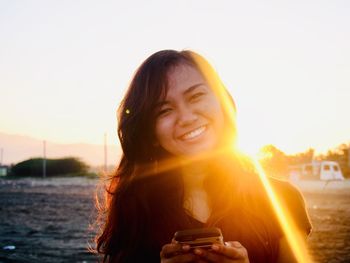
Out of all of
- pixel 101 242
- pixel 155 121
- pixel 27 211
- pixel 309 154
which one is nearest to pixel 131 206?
pixel 101 242

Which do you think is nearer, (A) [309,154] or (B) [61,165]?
(A) [309,154]

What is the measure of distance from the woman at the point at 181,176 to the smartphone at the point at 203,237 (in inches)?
20.8

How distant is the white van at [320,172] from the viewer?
117 feet

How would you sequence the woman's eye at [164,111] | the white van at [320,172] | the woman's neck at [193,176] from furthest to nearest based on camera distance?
the white van at [320,172], the woman's neck at [193,176], the woman's eye at [164,111]

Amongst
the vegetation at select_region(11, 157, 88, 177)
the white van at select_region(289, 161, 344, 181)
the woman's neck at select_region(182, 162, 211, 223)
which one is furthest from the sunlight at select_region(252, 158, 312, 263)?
the vegetation at select_region(11, 157, 88, 177)

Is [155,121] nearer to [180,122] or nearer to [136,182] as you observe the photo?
[180,122]

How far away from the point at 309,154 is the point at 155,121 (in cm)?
5673

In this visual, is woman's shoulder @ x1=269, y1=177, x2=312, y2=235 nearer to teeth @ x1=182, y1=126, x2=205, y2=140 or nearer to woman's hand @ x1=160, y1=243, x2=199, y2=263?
teeth @ x1=182, y1=126, x2=205, y2=140

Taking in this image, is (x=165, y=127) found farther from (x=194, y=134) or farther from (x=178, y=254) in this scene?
(x=178, y=254)

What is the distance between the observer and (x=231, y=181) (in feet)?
8.93

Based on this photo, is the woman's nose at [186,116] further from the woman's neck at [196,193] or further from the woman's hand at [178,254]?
the woman's hand at [178,254]

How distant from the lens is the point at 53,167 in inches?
2847

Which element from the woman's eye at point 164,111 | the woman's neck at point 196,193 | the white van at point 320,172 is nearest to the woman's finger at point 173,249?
the woman's neck at point 196,193

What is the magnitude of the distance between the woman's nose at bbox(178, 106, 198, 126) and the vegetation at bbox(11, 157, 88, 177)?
229 ft
